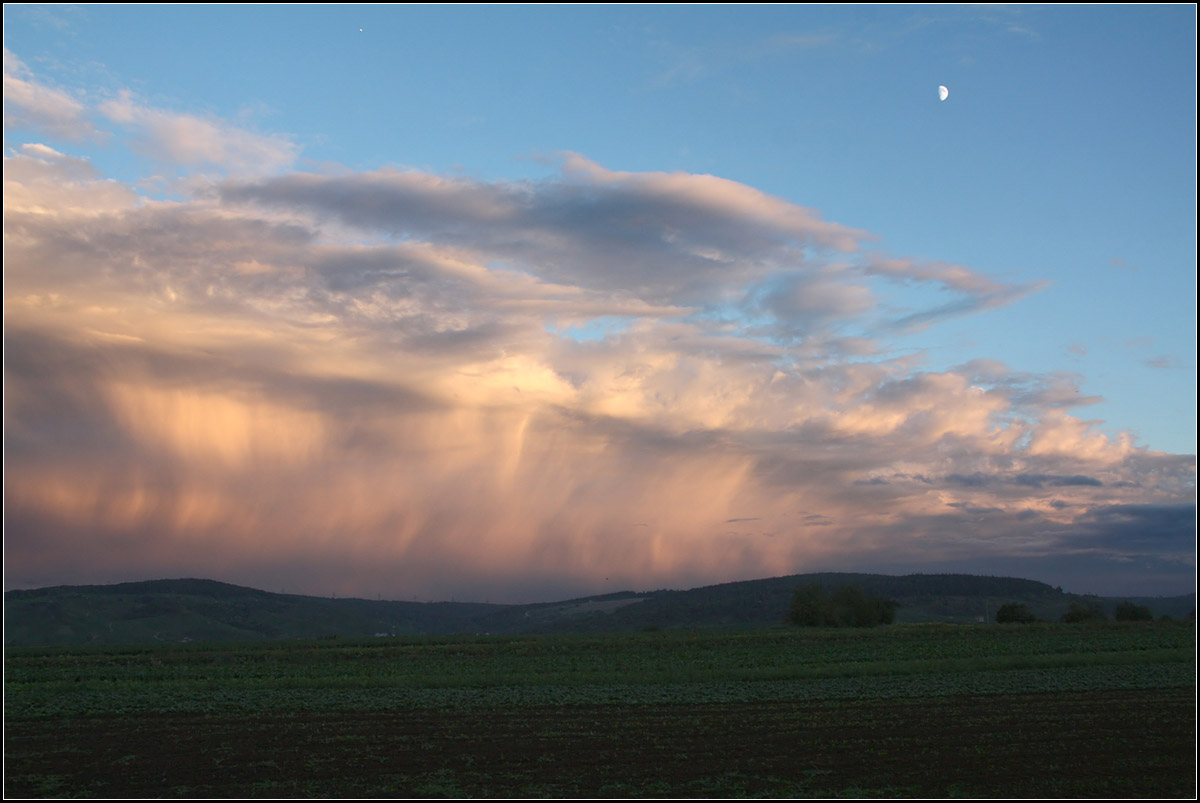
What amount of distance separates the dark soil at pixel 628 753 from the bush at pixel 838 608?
77029mm

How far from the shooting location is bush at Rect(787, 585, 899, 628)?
103 meters

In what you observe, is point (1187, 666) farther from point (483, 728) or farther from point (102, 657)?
Answer: point (102, 657)

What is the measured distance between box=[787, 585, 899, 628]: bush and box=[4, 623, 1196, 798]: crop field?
2245 inches

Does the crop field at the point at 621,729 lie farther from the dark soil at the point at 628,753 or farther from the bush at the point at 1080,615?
the bush at the point at 1080,615

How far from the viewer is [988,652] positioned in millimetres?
50531

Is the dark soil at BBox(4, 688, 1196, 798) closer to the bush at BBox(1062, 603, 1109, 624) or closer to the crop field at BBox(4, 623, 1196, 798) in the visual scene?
the crop field at BBox(4, 623, 1196, 798)

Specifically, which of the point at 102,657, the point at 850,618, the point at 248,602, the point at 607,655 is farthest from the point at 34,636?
the point at 850,618

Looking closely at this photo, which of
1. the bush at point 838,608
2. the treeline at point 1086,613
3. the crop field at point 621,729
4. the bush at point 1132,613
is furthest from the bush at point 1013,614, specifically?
the crop field at point 621,729

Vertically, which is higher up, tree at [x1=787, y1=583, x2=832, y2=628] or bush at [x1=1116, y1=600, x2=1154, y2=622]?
tree at [x1=787, y1=583, x2=832, y2=628]

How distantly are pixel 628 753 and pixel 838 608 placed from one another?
91.0 meters

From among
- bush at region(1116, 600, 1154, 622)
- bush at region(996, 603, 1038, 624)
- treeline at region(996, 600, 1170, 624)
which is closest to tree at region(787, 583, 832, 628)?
treeline at region(996, 600, 1170, 624)

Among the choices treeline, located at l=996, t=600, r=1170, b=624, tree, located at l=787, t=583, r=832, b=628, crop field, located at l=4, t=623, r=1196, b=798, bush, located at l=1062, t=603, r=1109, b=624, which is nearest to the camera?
crop field, located at l=4, t=623, r=1196, b=798

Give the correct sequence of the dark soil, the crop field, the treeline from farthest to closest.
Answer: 1. the treeline
2. the crop field
3. the dark soil

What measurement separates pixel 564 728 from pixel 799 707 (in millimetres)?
8695
